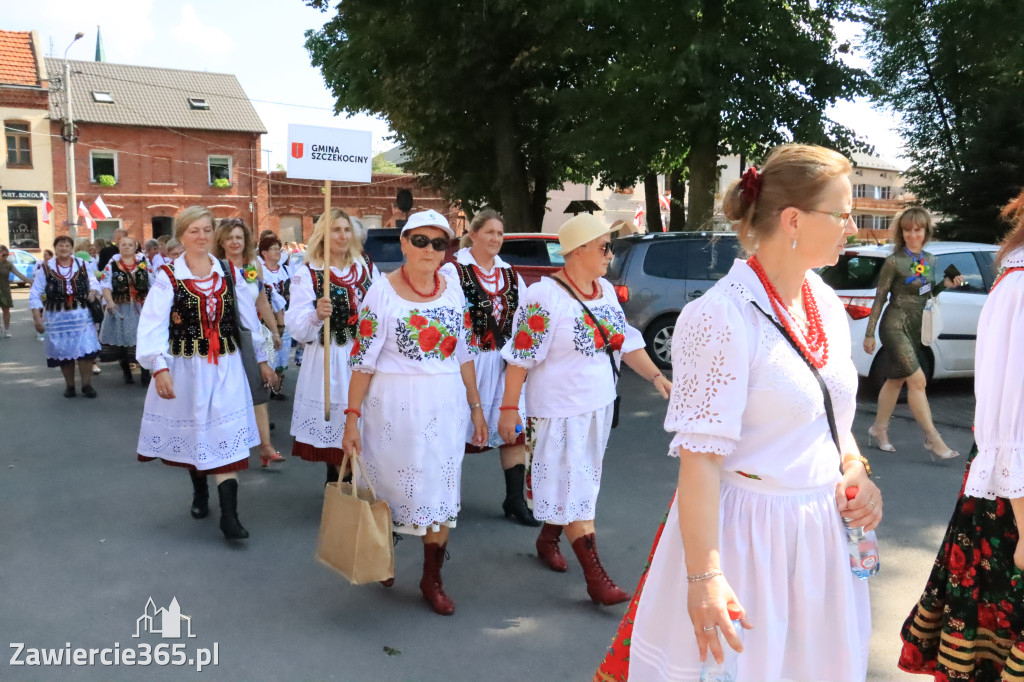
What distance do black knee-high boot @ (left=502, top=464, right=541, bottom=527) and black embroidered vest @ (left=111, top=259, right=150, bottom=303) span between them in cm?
830

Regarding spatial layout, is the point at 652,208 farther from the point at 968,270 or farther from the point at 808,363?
the point at 808,363

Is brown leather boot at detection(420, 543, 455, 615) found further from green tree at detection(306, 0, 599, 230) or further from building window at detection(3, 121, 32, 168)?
building window at detection(3, 121, 32, 168)

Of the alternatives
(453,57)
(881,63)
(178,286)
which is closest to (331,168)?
(178,286)

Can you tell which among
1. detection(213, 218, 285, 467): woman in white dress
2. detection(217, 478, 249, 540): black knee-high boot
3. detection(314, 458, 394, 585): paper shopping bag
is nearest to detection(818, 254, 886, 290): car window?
detection(213, 218, 285, 467): woman in white dress

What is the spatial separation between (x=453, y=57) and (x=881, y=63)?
10970 mm

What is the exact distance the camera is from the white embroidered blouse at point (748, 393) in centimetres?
207

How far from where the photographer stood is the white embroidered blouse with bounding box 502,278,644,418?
4.46m

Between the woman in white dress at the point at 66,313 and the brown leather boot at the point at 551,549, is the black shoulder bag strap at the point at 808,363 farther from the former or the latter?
the woman in white dress at the point at 66,313

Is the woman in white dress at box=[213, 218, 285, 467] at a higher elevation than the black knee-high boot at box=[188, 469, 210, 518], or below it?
higher

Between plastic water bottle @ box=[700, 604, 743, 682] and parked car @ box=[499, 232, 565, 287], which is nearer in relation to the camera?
plastic water bottle @ box=[700, 604, 743, 682]

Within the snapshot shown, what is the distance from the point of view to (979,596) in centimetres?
269

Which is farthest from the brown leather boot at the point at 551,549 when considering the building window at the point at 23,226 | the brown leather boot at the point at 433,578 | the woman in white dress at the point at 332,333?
the building window at the point at 23,226

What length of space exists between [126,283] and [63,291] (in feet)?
3.41

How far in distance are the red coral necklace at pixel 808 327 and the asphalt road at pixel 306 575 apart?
213 cm
